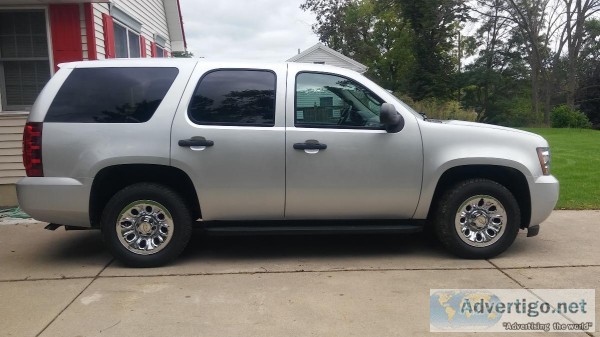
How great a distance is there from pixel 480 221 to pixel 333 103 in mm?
1897

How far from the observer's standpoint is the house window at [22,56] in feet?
25.5

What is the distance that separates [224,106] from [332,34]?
46.9 m

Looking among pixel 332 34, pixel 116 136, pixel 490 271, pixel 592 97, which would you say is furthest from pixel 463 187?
pixel 332 34

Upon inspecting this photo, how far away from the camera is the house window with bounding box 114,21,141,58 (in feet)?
31.9

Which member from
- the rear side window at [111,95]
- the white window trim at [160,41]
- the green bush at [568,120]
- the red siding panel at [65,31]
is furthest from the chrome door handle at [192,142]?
the green bush at [568,120]

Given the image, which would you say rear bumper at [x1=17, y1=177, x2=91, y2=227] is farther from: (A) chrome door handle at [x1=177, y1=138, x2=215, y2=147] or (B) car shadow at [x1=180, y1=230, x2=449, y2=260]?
(B) car shadow at [x1=180, y1=230, x2=449, y2=260]

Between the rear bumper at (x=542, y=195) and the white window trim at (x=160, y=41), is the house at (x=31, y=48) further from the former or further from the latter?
the rear bumper at (x=542, y=195)

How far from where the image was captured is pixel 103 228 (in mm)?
4590

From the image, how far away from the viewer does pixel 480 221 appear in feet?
15.8

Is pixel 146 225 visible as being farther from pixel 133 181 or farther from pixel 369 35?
pixel 369 35

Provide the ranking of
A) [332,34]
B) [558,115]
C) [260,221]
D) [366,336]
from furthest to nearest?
[332,34] < [558,115] < [260,221] < [366,336]

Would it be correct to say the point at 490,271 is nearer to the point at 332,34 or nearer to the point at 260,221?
the point at 260,221

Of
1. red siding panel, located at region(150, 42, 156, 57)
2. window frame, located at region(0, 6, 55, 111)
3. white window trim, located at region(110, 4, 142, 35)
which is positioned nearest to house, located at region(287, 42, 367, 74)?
red siding panel, located at region(150, 42, 156, 57)

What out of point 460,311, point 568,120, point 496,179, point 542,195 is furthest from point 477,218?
point 568,120
